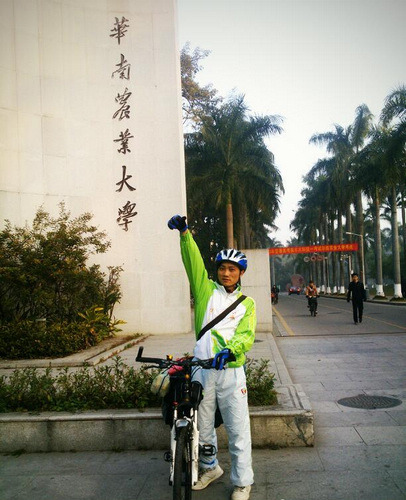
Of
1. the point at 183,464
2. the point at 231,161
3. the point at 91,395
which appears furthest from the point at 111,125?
the point at 231,161

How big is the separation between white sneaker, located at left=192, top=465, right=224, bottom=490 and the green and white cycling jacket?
3.33 feet

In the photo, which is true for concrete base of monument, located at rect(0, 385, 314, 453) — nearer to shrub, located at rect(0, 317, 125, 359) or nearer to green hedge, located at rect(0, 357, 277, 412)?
green hedge, located at rect(0, 357, 277, 412)

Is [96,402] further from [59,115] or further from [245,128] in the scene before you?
[245,128]

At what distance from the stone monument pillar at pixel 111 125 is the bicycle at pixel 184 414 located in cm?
1250

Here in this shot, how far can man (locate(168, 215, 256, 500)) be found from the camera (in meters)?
4.13

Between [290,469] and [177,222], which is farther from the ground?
[177,222]

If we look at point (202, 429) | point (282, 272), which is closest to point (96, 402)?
point (202, 429)

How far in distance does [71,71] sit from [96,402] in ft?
44.6

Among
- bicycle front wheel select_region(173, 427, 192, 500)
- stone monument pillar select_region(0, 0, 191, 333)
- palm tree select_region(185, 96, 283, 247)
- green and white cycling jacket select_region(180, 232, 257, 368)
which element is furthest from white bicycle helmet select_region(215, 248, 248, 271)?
palm tree select_region(185, 96, 283, 247)

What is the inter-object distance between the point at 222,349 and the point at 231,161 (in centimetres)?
2854

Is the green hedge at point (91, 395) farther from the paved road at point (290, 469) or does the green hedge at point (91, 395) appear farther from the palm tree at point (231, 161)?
the palm tree at point (231, 161)

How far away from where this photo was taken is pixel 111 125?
17062 mm

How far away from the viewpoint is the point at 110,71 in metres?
17.2

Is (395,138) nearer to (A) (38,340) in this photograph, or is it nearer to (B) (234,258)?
(A) (38,340)
